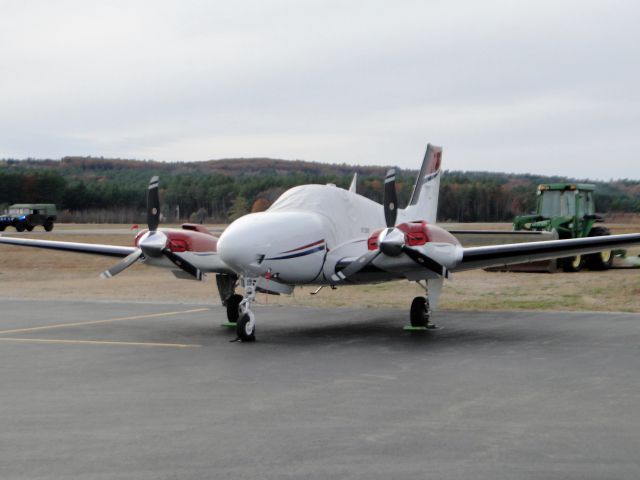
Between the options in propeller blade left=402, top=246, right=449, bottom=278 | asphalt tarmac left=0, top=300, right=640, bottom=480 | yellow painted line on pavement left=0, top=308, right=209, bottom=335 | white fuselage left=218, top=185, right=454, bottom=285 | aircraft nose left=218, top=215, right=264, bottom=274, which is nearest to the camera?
asphalt tarmac left=0, top=300, right=640, bottom=480

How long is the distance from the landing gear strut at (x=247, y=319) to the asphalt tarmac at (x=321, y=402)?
0.35 meters

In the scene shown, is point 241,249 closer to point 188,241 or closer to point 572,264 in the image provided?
point 188,241

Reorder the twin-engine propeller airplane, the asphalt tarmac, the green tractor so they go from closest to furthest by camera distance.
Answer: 1. the asphalt tarmac
2. the twin-engine propeller airplane
3. the green tractor

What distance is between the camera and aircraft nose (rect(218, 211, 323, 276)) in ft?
54.9

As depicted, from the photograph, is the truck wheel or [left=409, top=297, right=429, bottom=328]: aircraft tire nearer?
[left=409, top=297, right=429, bottom=328]: aircraft tire

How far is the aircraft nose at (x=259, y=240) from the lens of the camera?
16719 mm

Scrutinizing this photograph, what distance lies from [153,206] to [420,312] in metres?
6.60

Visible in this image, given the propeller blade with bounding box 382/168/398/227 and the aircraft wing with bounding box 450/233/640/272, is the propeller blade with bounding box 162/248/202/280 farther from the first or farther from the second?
the aircraft wing with bounding box 450/233/640/272

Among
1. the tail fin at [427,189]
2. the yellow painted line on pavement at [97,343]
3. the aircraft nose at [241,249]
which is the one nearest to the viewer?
the yellow painted line on pavement at [97,343]

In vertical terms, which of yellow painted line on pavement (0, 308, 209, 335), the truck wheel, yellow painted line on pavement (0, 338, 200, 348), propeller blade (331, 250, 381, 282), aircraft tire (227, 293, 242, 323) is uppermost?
propeller blade (331, 250, 381, 282)

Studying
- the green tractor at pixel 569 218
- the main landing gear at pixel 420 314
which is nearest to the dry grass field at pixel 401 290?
the green tractor at pixel 569 218

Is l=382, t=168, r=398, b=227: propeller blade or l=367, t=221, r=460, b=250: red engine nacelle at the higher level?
l=382, t=168, r=398, b=227: propeller blade

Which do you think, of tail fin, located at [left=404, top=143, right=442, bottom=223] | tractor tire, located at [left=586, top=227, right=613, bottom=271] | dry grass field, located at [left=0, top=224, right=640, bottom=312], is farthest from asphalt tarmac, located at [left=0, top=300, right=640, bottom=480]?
tractor tire, located at [left=586, top=227, right=613, bottom=271]

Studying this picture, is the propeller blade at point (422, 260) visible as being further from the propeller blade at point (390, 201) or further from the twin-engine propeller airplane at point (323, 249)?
the propeller blade at point (390, 201)
